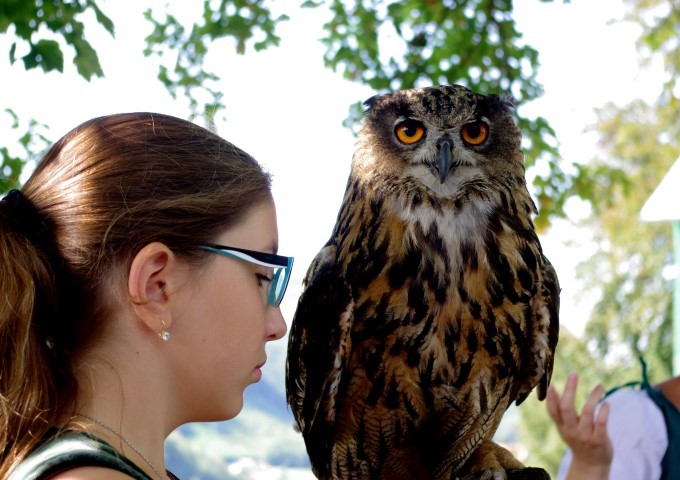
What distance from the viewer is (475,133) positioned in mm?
2055

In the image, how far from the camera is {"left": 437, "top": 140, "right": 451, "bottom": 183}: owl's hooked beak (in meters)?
1.94

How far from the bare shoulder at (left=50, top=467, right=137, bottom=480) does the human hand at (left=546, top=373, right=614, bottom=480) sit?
4.64 ft

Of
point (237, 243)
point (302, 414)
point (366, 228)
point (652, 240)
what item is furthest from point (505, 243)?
point (652, 240)

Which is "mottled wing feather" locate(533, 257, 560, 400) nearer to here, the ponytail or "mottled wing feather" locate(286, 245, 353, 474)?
"mottled wing feather" locate(286, 245, 353, 474)

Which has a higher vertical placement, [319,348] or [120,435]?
[120,435]

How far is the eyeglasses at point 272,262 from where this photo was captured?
120 centimetres

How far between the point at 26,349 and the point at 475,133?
1.34m

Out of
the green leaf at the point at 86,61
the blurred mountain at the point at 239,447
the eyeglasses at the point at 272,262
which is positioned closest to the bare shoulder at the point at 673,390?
the eyeglasses at the point at 272,262

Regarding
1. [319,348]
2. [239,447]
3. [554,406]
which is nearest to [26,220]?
[319,348]

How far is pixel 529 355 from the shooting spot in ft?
6.29

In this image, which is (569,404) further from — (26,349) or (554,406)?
(26,349)

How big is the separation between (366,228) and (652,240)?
1116cm

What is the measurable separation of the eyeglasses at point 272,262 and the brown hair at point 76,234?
1.3 inches

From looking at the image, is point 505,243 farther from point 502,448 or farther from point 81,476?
point 81,476
